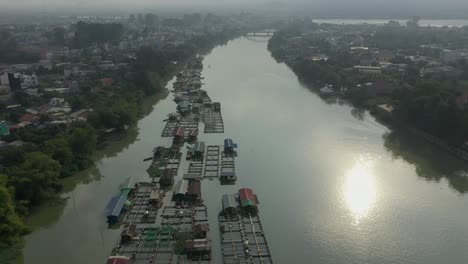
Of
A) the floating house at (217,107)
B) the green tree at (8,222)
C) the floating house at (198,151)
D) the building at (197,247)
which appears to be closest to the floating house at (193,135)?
the floating house at (198,151)

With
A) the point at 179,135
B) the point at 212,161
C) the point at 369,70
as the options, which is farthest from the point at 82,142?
the point at 369,70

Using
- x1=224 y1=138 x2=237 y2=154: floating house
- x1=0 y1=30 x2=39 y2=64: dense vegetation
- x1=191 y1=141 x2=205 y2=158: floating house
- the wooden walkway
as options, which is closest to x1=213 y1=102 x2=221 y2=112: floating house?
x1=224 y1=138 x2=237 y2=154: floating house

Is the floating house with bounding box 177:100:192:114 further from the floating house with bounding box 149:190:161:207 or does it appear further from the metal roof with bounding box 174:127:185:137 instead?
the floating house with bounding box 149:190:161:207

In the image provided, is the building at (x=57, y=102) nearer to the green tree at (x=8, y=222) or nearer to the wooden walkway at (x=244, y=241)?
the green tree at (x=8, y=222)

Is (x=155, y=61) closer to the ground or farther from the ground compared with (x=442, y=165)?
farther from the ground

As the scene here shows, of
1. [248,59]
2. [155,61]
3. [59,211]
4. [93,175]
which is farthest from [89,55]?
[59,211]

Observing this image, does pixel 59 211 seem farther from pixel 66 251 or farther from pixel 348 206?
pixel 348 206
